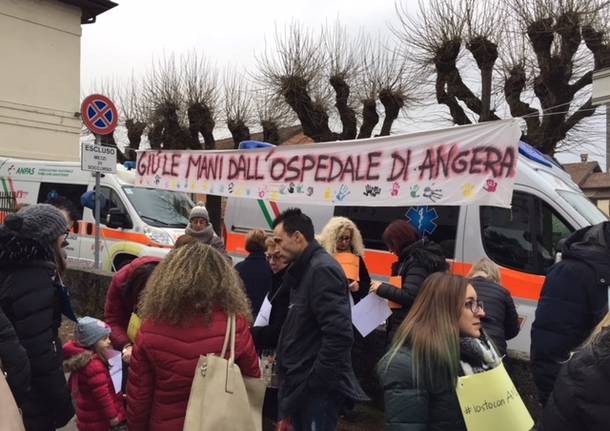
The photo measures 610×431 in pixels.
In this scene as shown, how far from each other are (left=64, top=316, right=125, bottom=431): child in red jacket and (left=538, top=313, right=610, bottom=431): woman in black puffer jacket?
256cm

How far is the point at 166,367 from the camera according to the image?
2529mm

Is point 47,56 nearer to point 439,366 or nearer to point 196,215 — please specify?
point 196,215

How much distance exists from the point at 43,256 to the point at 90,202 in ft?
23.6

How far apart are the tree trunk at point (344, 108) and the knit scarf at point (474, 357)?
13.6 m

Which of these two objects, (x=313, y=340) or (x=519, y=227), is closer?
(x=313, y=340)

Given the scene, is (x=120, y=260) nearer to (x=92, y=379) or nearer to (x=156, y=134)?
(x=92, y=379)

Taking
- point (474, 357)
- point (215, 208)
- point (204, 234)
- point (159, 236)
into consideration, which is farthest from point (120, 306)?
point (215, 208)

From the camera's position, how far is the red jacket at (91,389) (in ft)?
10.8

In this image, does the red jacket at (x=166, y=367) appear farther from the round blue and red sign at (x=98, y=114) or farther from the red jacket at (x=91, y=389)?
the round blue and red sign at (x=98, y=114)

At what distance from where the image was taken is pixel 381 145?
5980 millimetres

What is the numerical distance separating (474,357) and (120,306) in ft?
7.95

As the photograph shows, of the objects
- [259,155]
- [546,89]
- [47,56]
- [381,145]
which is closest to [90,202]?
[259,155]

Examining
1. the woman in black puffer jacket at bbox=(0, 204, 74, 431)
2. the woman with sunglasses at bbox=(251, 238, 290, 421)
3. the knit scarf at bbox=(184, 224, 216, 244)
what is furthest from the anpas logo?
the woman with sunglasses at bbox=(251, 238, 290, 421)

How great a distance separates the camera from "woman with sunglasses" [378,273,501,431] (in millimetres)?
2250
